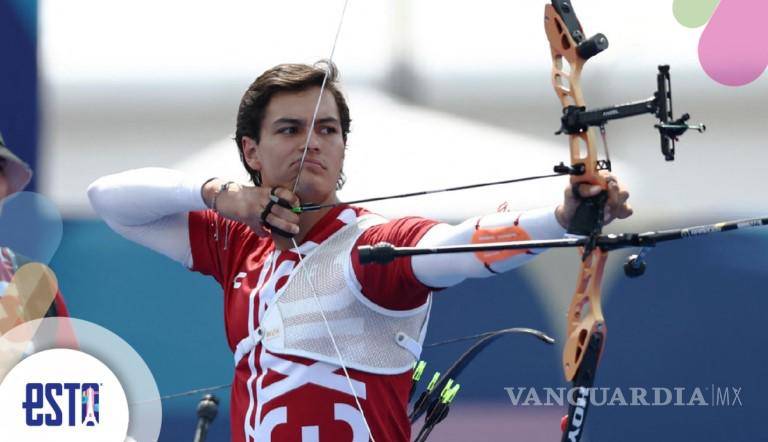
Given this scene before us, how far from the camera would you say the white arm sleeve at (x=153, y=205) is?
227cm

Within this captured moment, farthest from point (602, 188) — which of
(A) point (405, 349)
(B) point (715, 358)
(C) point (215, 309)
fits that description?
(C) point (215, 309)

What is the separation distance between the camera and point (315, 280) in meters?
1.97

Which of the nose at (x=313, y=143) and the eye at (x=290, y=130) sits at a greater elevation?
the eye at (x=290, y=130)

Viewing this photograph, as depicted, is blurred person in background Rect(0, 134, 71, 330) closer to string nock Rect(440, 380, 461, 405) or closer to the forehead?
the forehead

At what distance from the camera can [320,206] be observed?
6.39 ft

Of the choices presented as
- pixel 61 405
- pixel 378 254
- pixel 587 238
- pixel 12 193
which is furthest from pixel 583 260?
pixel 12 193

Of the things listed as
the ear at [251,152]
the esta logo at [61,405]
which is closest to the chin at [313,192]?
the ear at [251,152]

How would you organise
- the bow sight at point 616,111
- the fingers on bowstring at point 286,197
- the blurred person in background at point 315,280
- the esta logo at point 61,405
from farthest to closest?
the esta logo at point 61,405 → the fingers on bowstring at point 286,197 → the blurred person in background at point 315,280 → the bow sight at point 616,111

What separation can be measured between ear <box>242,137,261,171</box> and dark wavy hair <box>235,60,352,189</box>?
1 cm

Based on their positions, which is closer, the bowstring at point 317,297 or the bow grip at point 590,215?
the bow grip at point 590,215

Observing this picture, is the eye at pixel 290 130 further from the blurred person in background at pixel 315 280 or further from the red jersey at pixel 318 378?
the red jersey at pixel 318 378

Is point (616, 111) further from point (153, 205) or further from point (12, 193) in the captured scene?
point (12, 193)

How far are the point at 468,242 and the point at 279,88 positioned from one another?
0.61m

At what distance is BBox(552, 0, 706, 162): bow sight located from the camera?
149 cm
